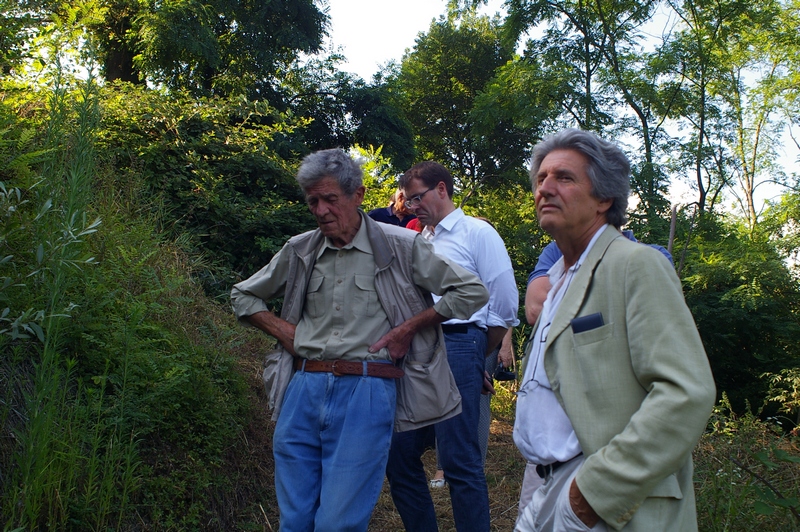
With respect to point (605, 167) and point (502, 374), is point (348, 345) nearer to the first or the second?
point (605, 167)

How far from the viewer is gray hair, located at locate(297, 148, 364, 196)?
3.07 m

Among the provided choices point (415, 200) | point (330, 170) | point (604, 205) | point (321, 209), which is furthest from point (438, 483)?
point (604, 205)

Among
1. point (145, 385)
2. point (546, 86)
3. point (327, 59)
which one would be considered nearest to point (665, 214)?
point (546, 86)

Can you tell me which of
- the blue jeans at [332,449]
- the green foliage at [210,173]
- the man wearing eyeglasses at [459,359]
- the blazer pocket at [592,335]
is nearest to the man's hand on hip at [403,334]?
the blue jeans at [332,449]

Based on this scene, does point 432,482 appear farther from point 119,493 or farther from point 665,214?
point 665,214

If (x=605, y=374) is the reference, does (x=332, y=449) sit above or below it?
below

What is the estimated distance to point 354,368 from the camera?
9.52 feet

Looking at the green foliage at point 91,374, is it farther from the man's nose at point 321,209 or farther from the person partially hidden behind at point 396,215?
the person partially hidden behind at point 396,215

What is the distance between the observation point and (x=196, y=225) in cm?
778

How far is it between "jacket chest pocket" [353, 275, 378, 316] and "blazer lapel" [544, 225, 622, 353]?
3.79 feet

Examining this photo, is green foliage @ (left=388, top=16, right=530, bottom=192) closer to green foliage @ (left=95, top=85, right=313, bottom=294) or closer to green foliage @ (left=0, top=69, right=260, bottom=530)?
green foliage @ (left=95, top=85, right=313, bottom=294)

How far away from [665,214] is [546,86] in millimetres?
5454

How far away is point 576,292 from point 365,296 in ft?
4.13

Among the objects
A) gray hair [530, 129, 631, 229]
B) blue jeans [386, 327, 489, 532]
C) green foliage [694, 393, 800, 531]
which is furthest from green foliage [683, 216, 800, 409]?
gray hair [530, 129, 631, 229]
